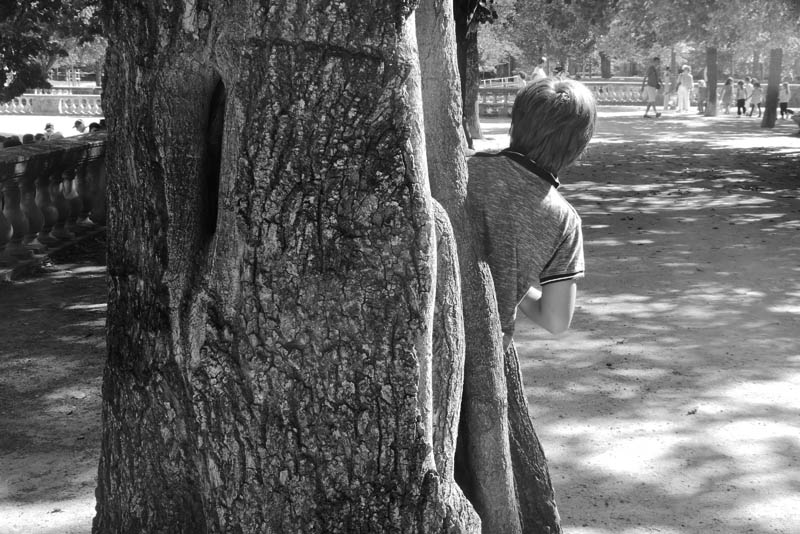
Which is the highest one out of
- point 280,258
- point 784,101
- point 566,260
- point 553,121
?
point 553,121

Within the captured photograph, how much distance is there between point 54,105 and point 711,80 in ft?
84.1

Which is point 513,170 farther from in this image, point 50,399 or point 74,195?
point 74,195

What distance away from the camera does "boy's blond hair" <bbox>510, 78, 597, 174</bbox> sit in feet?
10.0

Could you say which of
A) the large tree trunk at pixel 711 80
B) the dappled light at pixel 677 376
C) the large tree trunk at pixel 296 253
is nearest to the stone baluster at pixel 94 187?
the dappled light at pixel 677 376

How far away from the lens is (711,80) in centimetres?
3641

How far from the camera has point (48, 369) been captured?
668 cm

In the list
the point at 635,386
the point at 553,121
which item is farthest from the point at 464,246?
the point at 635,386

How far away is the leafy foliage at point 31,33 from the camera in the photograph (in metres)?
12.8

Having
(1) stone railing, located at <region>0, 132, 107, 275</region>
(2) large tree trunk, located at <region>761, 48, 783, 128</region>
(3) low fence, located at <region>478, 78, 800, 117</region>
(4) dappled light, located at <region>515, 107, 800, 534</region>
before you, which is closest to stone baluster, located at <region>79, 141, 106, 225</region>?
(1) stone railing, located at <region>0, 132, 107, 275</region>

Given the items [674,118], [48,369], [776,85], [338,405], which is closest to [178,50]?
[338,405]

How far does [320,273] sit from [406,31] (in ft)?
2.08

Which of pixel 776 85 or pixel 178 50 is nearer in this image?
pixel 178 50

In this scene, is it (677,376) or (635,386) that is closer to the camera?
(635,386)

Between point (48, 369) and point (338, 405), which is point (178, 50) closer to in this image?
point (338, 405)
